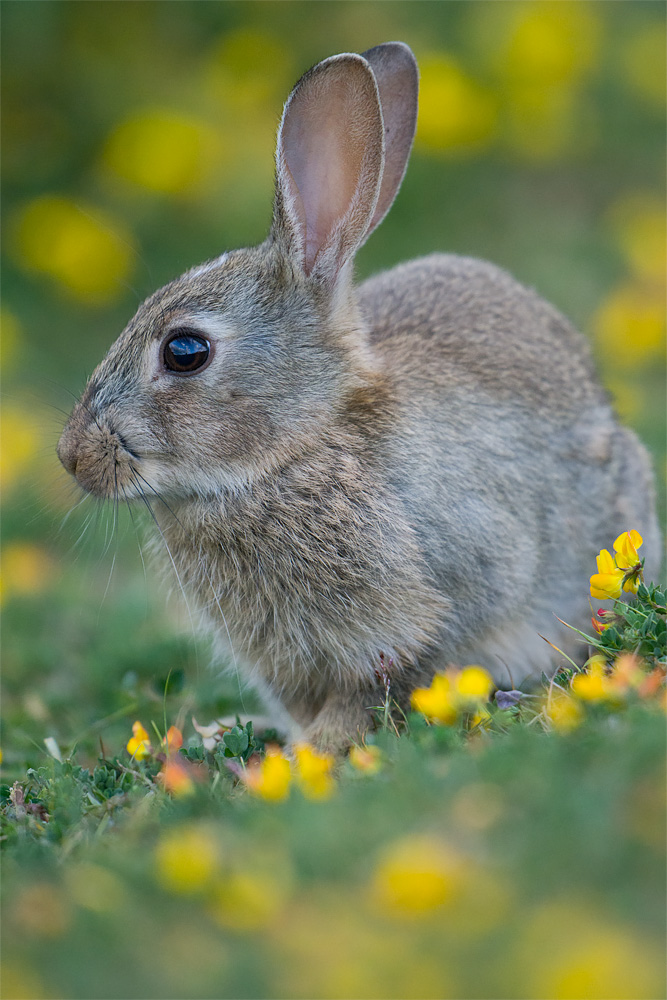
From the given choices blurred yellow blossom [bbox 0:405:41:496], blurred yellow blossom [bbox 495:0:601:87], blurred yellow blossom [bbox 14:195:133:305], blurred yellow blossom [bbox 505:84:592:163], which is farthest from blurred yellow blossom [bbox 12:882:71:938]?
blurred yellow blossom [bbox 495:0:601:87]

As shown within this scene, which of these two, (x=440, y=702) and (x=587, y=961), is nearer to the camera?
(x=587, y=961)

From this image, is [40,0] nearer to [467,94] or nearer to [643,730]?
[467,94]

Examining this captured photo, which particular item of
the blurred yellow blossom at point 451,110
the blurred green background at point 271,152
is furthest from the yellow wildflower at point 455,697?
the blurred yellow blossom at point 451,110

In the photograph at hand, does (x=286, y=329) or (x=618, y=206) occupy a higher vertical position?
(x=618, y=206)

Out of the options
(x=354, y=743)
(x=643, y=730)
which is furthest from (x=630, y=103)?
(x=643, y=730)

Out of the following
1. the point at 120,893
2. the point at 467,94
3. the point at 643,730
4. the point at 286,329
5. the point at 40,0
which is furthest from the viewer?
the point at 467,94

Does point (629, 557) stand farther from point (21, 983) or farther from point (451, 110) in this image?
point (451, 110)

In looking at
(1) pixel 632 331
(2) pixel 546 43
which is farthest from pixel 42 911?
(2) pixel 546 43
